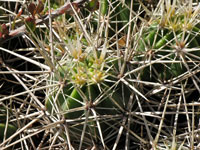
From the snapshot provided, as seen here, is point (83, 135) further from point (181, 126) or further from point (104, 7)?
point (104, 7)

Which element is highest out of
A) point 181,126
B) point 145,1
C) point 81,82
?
point 145,1

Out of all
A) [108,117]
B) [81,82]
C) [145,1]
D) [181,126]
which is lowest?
[181,126]

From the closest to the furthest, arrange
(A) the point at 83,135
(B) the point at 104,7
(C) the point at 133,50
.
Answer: (A) the point at 83,135, (C) the point at 133,50, (B) the point at 104,7

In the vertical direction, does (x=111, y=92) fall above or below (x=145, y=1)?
below

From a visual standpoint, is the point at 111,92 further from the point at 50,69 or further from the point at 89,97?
the point at 50,69

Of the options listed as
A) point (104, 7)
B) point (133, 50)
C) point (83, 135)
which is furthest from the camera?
point (104, 7)

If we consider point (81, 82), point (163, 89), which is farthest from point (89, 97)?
point (163, 89)

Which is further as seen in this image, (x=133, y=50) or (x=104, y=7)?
(x=104, y=7)

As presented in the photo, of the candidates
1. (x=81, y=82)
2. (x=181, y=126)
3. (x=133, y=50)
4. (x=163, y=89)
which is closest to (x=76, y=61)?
(x=81, y=82)

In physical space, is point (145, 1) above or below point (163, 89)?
above
